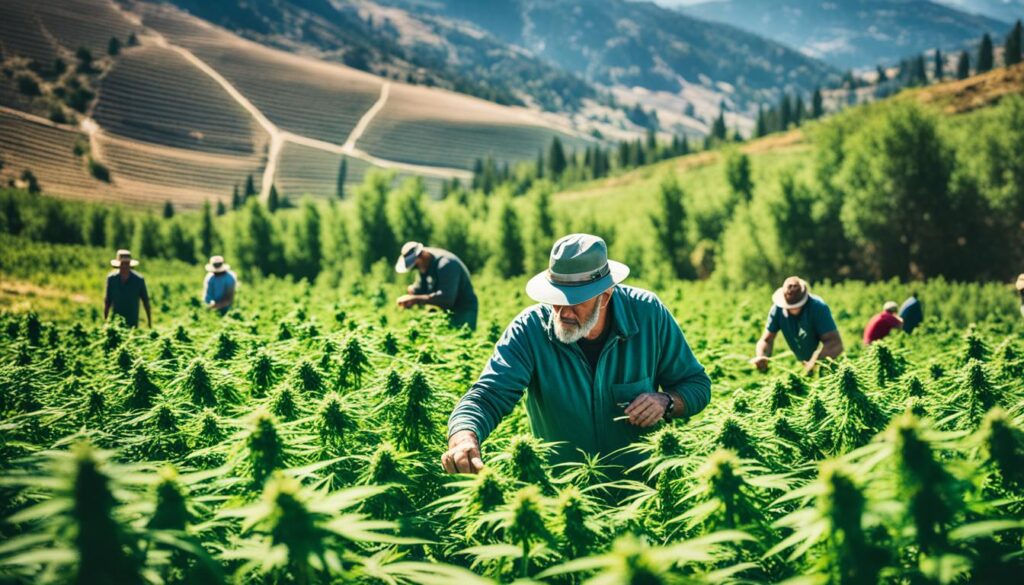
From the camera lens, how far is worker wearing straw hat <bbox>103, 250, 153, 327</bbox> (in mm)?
13234

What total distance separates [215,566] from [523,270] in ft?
198

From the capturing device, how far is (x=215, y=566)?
201 cm

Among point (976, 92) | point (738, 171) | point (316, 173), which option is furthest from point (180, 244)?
point (976, 92)

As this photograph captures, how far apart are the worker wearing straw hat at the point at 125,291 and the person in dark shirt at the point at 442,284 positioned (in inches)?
235

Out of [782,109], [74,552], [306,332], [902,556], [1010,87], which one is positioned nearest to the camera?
[74,552]

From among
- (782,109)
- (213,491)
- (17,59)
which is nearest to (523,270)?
(213,491)

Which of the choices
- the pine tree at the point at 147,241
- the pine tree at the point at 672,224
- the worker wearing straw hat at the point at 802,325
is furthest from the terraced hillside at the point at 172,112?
the worker wearing straw hat at the point at 802,325

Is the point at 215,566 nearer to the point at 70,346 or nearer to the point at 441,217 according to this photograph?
the point at 70,346

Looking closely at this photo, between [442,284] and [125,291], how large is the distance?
23.8 ft

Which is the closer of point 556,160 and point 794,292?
point 794,292

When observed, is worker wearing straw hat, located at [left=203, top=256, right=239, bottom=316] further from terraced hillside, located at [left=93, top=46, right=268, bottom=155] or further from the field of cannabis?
terraced hillside, located at [left=93, top=46, right=268, bottom=155]

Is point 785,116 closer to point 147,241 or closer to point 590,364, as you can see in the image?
point 147,241

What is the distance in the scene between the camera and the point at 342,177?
17062 centimetres

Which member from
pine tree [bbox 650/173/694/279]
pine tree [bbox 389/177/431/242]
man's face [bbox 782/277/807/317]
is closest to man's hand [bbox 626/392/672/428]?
man's face [bbox 782/277/807/317]
